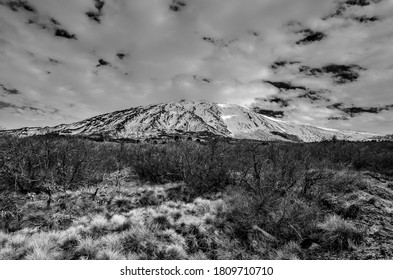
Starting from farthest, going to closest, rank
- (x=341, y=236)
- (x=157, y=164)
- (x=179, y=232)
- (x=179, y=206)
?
(x=157, y=164)
(x=179, y=206)
(x=179, y=232)
(x=341, y=236)

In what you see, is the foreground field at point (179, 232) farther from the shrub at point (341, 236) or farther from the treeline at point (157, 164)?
the treeline at point (157, 164)

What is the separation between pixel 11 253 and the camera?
15.9 feet

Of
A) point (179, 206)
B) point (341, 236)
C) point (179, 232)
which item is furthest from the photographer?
point (179, 206)

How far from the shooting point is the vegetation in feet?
17.4

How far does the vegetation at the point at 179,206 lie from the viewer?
5.30m

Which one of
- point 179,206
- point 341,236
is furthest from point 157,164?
point 341,236

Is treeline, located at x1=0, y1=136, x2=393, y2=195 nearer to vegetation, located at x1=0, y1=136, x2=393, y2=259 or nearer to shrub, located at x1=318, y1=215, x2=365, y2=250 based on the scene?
vegetation, located at x1=0, y1=136, x2=393, y2=259

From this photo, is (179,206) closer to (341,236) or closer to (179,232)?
(179,232)

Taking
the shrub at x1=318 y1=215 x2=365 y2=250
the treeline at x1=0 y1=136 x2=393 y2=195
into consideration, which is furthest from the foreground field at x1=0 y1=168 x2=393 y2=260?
the treeline at x1=0 y1=136 x2=393 y2=195

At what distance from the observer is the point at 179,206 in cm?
816

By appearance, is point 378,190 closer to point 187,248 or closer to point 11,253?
point 187,248

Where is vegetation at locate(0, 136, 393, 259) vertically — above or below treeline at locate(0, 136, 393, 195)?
below

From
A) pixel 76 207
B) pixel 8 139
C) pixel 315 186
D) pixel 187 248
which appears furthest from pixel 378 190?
pixel 8 139
